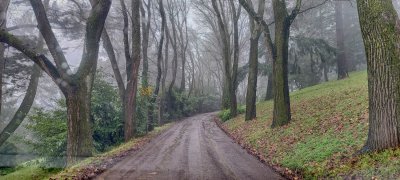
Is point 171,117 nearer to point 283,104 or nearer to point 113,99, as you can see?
point 113,99

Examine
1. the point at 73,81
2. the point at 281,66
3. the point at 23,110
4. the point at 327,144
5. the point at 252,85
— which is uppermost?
the point at 281,66

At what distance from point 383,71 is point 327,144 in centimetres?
298

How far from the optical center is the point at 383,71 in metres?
7.20

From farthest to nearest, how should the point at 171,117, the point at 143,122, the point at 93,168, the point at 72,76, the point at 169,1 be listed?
the point at 171,117 < the point at 169,1 < the point at 143,122 < the point at 72,76 < the point at 93,168

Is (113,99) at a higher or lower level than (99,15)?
lower

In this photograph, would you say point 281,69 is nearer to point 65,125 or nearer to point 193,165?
point 193,165

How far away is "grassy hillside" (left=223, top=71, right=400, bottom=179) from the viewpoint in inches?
268

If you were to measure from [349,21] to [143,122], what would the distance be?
2460 cm

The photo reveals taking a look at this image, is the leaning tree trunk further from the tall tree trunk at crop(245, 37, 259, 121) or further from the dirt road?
the tall tree trunk at crop(245, 37, 259, 121)

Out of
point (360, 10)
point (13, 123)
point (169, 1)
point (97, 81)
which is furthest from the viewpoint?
point (169, 1)

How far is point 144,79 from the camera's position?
2384 centimetres

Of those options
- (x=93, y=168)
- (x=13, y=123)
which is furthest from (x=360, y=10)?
(x=13, y=123)

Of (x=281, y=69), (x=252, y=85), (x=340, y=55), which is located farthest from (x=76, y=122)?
(x=340, y=55)

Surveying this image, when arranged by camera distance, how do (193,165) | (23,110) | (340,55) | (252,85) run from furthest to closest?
(340,55)
(252,85)
(23,110)
(193,165)
